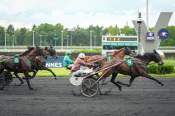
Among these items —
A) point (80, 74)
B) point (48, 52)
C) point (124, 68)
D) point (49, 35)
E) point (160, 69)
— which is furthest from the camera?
point (49, 35)

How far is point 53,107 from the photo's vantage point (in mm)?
13961

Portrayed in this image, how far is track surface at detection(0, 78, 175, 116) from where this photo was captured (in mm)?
12773

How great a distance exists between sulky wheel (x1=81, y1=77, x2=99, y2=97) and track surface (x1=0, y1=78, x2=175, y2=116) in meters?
0.21

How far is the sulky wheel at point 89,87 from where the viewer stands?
16953 mm

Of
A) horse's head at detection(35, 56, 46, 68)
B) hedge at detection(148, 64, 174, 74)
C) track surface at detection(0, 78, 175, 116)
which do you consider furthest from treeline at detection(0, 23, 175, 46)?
track surface at detection(0, 78, 175, 116)

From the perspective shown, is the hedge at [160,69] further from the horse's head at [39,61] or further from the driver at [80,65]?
the driver at [80,65]

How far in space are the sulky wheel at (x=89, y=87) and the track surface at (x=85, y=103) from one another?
0.21m

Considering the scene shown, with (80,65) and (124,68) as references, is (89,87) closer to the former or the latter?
(124,68)

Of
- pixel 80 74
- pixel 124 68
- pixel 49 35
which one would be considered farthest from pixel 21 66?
pixel 49 35

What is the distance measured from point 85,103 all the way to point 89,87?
80.0 inches

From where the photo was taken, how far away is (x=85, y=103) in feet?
49.3

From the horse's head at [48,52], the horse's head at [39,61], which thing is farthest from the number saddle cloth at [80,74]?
the horse's head at [39,61]

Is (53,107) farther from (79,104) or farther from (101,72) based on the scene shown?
(101,72)

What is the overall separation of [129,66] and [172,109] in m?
4.40
